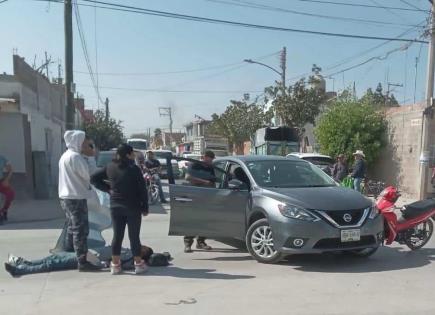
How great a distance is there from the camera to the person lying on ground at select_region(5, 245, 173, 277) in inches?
278

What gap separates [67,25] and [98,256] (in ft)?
39.9

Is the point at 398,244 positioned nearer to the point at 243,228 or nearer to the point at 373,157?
the point at 243,228

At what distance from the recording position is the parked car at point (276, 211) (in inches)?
281

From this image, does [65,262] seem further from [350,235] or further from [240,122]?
[240,122]

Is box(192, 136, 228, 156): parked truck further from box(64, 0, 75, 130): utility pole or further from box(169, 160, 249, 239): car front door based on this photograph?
box(169, 160, 249, 239): car front door

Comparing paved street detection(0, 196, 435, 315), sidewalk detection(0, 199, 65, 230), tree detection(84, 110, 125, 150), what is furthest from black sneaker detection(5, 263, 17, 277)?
tree detection(84, 110, 125, 150)

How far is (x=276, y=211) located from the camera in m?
7.36

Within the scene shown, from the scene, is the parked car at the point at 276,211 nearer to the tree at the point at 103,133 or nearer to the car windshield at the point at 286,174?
the car windshield at the point at 286,174

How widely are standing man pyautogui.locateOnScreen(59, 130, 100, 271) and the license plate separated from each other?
135 inches

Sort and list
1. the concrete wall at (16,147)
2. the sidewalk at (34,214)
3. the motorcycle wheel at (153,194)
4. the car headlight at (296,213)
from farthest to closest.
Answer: the concrete wall at (16,147) → the motorcycle wheel at (153,194) → the sidewalk at (34,214) → the car headlight at (296,213)

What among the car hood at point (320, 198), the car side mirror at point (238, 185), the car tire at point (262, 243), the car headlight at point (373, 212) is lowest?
the car tire at point (262, 243)

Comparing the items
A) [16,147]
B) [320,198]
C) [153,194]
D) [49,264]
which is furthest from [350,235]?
[16,147]

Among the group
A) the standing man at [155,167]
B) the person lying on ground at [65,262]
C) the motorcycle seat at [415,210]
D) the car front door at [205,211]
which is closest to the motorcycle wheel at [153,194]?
the standing man at [155,167]

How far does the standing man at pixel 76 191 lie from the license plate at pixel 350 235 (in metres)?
3.42
